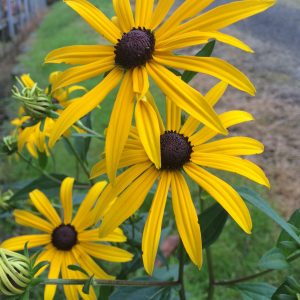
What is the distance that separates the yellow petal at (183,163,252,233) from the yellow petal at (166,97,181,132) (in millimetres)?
108

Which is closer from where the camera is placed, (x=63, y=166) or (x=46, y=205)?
(x=46, y=205)

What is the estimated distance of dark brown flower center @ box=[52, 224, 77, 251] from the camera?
867 mm

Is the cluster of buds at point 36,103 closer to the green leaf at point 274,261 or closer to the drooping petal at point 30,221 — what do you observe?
the drooping petal at point 30,221

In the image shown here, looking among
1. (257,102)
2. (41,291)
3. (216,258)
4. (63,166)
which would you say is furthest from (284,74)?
(41,291)

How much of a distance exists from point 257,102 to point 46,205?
1206mm

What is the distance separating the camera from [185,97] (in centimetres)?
58

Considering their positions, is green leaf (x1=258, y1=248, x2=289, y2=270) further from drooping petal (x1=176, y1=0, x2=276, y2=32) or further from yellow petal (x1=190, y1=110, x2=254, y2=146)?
drooping petal (x1=176, y1=0, x2=276, y2=32)

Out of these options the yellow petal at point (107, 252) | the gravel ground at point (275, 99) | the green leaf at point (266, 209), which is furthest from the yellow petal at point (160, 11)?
the gravel ground at point (275, 99)

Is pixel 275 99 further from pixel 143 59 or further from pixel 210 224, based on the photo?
pixel 143 59

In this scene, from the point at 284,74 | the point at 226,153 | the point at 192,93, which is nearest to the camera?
the point at 192,93

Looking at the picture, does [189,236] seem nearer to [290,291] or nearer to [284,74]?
[290,291]

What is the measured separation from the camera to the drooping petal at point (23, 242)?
0.85 metres

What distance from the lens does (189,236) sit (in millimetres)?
611

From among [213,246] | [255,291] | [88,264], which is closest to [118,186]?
[88,264]
